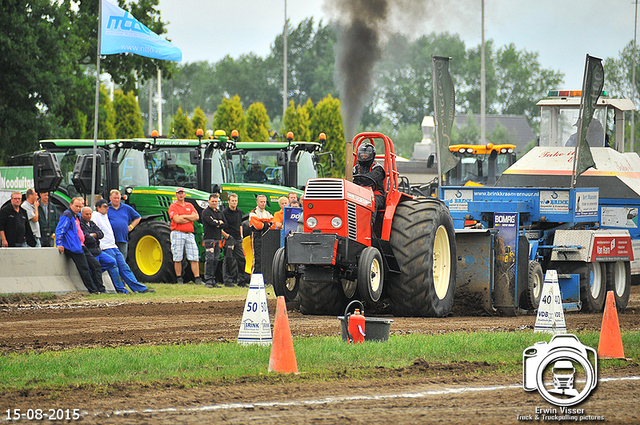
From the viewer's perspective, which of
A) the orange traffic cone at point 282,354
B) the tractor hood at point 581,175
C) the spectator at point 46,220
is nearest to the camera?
the orange traffic cone at point 282,354

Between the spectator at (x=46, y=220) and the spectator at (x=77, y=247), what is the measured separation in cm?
139

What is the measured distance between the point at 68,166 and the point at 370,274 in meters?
10.4

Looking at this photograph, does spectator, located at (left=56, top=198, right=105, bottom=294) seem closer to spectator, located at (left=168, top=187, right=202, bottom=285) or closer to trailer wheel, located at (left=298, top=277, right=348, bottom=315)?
spectator, located at (left=168, top=187, right=202, bottom=285)

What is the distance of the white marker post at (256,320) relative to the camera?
8594mm

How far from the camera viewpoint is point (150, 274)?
1866 centimetres

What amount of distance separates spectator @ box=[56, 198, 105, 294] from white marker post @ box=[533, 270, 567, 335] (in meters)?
8.35

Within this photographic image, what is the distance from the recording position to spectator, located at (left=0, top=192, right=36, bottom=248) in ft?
51.6

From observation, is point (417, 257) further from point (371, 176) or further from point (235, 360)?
point (235, 360)

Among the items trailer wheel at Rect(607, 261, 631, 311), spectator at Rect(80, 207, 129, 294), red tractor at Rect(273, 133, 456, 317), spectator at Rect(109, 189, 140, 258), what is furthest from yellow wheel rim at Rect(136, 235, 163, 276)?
trailer wheel at Rect(607, 261, 631, 311)

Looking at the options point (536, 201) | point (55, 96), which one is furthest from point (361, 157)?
point (55, 96)

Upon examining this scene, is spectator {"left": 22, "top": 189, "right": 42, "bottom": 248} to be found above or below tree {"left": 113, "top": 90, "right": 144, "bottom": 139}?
below

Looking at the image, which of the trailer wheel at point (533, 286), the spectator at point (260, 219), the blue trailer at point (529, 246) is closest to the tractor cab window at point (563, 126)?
the blue trailer at point (529, 246)

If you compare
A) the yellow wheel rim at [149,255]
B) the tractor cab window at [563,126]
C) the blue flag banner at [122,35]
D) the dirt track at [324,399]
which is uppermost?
the blue flag banner at [122,35]

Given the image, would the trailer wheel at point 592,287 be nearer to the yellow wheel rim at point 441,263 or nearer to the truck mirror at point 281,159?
the yellow wheel rim at point 441,263
